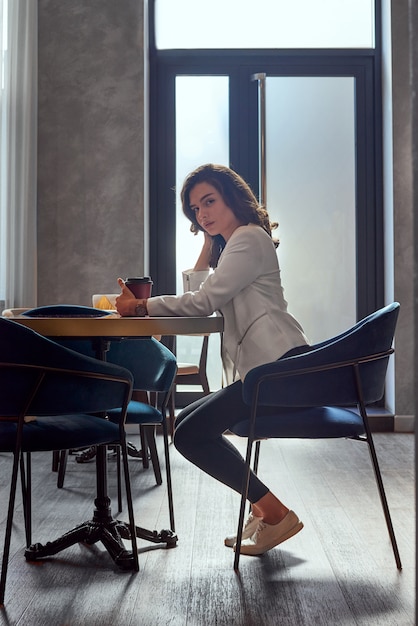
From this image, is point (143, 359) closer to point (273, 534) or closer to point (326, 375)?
point (273, 534)

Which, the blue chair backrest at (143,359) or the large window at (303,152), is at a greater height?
the large window at (303,152)

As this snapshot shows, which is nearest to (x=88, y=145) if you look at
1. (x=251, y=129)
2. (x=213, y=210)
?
(x=251, y=129)

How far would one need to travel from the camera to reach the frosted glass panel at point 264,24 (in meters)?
5.65

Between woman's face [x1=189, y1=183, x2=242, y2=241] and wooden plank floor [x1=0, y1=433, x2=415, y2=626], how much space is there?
1065 millimetres

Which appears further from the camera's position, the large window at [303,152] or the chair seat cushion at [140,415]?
the large window at [303,152]

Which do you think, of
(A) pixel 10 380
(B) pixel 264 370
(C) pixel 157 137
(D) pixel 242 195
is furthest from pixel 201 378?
(A) pixel 10 380

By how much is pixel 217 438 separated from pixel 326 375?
44 cm

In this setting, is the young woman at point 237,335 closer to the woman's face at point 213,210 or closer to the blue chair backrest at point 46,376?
the woman's face at point 213,210

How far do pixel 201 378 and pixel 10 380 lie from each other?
9.72ft

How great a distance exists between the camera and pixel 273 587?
221 cm

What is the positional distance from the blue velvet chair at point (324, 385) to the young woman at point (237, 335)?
0.45 feet

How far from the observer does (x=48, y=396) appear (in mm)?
2055

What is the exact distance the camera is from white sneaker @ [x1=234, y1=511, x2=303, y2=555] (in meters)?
2.50

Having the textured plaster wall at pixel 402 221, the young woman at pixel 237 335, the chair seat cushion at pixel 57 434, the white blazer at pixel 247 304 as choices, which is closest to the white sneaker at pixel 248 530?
the young woman at pixel 237 335
